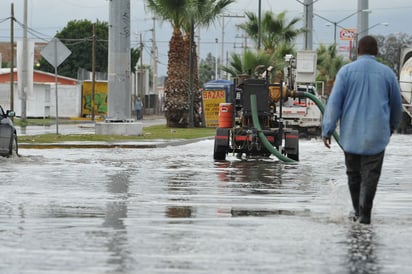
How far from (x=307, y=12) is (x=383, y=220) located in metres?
62.5

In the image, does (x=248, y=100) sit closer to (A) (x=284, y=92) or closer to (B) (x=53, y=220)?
(A) (x=284, y=92)

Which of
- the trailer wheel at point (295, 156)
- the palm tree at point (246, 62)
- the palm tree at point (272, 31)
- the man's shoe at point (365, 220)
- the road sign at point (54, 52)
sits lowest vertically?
the man's shoe at point (365, 220)

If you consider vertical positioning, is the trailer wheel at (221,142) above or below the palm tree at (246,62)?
below

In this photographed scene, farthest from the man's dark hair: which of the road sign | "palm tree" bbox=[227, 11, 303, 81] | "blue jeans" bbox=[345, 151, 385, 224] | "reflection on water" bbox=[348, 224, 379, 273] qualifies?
"palm tree" bbox=[227, 11, 303, 81]

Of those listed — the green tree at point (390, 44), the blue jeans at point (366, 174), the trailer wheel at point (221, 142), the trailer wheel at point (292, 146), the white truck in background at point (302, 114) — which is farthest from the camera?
the green tree at point (390, 44)

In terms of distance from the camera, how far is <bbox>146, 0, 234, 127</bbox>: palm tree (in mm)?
53344

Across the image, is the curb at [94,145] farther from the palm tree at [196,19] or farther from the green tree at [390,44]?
the green tree at [390,44]

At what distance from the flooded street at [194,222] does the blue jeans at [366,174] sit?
0.19m

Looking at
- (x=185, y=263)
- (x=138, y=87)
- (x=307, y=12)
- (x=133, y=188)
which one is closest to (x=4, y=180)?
(x=133, y=188)

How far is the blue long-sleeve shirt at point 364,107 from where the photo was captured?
37.8ft

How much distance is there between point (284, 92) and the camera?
84.9ft

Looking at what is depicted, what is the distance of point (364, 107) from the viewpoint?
11578 millimetres

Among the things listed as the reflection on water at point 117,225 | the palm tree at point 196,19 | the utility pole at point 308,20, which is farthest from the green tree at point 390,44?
the reflection on water at point 117,225

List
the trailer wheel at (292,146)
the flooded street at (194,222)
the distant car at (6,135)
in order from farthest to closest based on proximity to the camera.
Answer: the trailer wheel at (292,146) → the distant car at (6,135) → the flooded street at (194,222)
